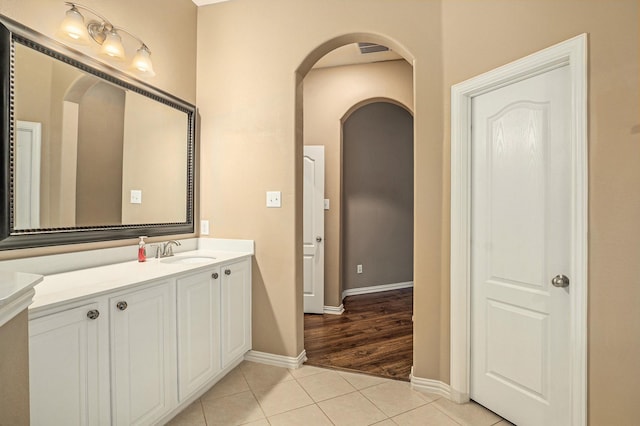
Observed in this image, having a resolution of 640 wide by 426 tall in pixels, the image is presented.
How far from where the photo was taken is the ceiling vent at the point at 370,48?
11.0 ft

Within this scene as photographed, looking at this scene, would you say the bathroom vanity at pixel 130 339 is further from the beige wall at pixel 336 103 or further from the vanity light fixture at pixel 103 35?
the beige wall at pixel 336 103

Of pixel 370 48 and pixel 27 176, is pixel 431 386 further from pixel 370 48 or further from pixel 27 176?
pixel 370 48

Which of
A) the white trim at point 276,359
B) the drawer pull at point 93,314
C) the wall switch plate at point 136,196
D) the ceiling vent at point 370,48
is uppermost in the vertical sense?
the ceiling vent at point 370,48

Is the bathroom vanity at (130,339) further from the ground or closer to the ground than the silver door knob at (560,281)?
closer to the ground

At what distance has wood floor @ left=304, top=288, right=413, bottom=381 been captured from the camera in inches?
103

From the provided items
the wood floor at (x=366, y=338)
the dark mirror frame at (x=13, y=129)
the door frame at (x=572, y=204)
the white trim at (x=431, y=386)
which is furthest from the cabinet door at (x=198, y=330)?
the door frame at (x=572, y=204)

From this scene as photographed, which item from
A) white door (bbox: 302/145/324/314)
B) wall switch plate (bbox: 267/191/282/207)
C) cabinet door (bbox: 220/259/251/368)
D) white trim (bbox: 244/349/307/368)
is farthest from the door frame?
white door (bbox: 302/145/324/314)

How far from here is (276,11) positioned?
8.59ft

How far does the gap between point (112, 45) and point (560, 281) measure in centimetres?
282

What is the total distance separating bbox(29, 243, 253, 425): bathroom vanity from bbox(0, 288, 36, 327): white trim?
483mm

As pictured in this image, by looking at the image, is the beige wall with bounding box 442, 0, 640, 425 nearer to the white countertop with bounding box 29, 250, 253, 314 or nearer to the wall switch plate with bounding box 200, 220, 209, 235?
the white countertop with bounding box 29, 250, 253, 314

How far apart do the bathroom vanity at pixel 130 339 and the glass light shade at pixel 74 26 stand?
1.27 metres

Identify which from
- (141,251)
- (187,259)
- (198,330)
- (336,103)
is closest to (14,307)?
(198,330)

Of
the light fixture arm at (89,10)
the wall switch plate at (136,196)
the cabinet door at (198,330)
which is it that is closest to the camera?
the light fixture arm at (89,10)
